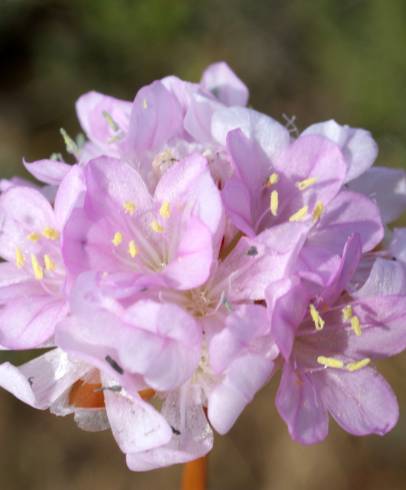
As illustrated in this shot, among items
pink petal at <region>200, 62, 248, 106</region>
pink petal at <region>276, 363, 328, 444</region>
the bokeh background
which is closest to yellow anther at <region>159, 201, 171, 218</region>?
pink petal at <region>276, 363, 328, 444</region>

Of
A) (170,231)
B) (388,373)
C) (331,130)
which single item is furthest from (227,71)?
(388,373)

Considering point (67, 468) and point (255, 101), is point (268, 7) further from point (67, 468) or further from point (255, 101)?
point (67, 468)

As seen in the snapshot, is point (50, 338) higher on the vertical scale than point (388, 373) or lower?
higher

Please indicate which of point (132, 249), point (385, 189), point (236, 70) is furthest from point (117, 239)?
point (236, 70)

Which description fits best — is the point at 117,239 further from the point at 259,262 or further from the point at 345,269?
the point at 345,269

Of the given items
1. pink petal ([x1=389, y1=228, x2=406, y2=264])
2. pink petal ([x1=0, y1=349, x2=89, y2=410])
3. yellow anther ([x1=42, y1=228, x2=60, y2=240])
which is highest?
yellow anther ([x1=42, y1=228, x2=60, y2=240])

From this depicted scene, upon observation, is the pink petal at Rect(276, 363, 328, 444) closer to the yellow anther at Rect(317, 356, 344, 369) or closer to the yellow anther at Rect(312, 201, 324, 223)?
the yellow anther at Rect(317, 356, 344, 369)
